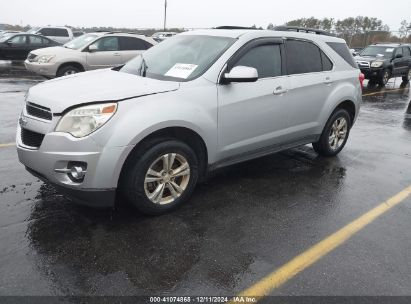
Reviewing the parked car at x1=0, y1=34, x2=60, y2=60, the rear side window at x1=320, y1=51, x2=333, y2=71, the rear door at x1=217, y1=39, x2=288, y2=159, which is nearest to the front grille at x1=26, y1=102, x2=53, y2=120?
the rear door at x1=217, y1=39, x2=288, y2=159

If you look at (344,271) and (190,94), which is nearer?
(344,271)

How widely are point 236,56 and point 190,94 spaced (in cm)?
80

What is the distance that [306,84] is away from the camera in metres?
5.01

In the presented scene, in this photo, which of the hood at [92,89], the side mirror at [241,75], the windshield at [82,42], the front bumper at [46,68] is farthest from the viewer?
the windshield at [82,42]

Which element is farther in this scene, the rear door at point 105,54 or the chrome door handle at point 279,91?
the rear door at point 105,54

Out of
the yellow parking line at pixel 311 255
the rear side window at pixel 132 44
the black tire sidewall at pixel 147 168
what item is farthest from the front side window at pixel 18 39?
the yellow parking line at pixel 311 255

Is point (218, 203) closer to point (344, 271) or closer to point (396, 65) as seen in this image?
point (344, 271)

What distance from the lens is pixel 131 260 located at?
312cm

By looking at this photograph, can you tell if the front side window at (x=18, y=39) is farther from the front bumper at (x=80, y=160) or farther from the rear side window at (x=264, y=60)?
the front bumper at (x=80, y=160)

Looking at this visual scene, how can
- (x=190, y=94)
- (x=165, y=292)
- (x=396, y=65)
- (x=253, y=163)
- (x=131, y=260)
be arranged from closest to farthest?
(x=165, y=292)
(x=131, y=260)
(x=190, y=94)
(x=253, y=163)
(x=396, y=65)

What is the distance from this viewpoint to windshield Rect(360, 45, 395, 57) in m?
17.2

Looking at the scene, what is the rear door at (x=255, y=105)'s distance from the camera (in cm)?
415

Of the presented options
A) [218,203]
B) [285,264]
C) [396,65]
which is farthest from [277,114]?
[396,65]

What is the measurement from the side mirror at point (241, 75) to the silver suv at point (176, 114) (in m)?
0.01
